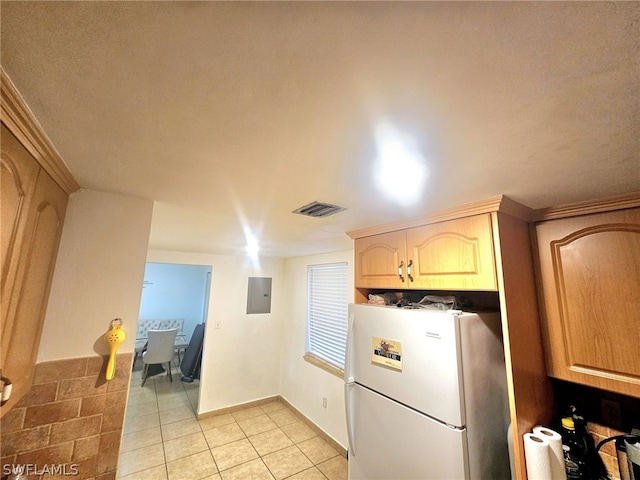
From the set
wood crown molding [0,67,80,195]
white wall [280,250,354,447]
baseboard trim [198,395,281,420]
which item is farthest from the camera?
baseboard trim [198,395,281,420]

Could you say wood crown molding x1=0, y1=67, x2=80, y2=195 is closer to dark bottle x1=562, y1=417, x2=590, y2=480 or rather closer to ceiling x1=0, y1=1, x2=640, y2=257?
ceiling x1=0, y1=1, x2=640, y2=257

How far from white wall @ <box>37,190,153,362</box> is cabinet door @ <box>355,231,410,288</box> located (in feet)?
4.51

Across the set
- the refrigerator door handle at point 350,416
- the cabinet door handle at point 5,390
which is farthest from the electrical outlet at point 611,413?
the cabinet door handle at point 5,390

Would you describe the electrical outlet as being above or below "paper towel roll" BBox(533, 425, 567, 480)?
above

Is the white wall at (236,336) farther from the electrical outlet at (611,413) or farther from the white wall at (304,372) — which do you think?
the electrical outlet at (611,413)

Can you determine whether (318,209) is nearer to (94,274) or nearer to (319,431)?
(94,274)

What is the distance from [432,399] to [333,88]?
141 cm

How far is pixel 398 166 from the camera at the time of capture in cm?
93

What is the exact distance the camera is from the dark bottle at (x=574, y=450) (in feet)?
4.02

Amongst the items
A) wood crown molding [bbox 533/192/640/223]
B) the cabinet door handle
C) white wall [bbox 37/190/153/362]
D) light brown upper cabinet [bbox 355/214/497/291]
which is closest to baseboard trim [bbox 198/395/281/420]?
white wall [bbox 37/190/153/362]

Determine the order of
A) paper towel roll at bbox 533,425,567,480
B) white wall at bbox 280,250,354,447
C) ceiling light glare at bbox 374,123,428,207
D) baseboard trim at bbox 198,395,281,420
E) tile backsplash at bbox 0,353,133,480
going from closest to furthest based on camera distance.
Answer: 1. ceiling light glare at bbox 374,123,428,207
2. tile backsplash at bbox 0,353,133,480
3. paper towel roll at bbox 533,425,567,480
4. white wall at bbox 280,250,354,447
5. baseboard trim at bbox 198,395,281,420

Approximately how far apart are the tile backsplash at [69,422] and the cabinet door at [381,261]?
57.9 inches

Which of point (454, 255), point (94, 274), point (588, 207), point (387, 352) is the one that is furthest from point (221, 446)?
point (588, 207)

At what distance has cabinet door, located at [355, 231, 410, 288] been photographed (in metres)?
1.68
